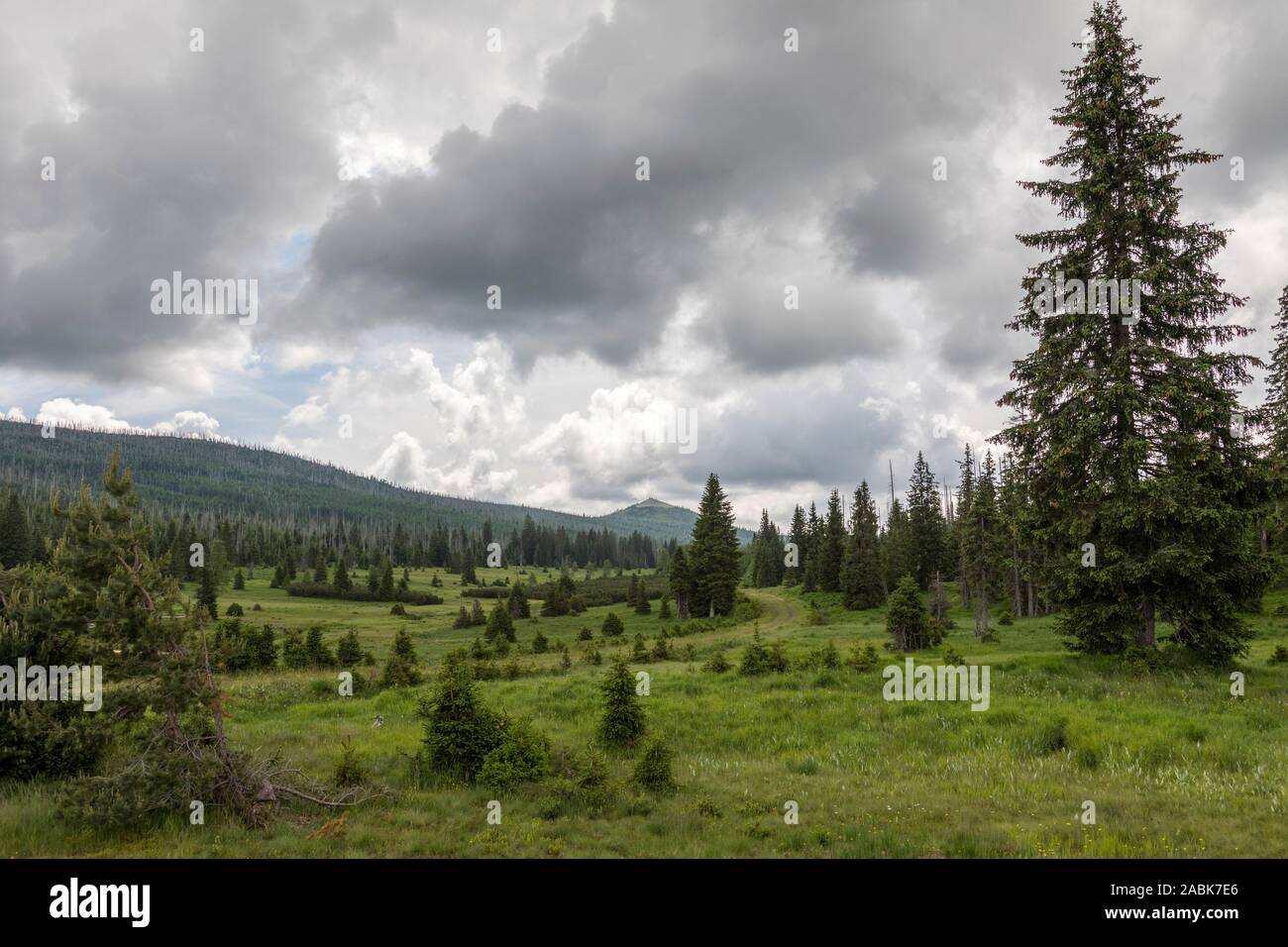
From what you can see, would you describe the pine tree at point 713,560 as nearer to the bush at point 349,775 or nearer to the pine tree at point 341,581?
the bush at point 349,775

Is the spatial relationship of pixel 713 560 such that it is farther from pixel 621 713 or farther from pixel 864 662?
pixel 621 713

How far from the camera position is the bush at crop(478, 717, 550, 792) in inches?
459

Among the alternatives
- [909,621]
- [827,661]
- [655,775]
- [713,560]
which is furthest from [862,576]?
[655,775]

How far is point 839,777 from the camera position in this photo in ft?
40.6

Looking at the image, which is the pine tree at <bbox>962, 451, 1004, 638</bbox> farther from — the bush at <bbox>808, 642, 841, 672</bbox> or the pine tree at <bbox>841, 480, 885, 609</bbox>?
the bush at <bbox>808, 642, 841, 672</bbox>

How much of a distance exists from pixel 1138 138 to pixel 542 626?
6162 centimetres

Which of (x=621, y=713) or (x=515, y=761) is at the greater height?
(x=515, y=761)

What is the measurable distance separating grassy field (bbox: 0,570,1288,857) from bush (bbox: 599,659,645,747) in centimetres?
92

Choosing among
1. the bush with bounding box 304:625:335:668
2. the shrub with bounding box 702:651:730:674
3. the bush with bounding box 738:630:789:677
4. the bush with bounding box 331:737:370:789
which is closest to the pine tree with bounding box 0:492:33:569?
the bush with bounding box 304:625:335:668

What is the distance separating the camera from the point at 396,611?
Result: 83000 mm

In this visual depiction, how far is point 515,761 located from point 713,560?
57.8 meters

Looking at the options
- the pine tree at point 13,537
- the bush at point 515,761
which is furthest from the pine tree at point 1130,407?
the pine tree at point 13,537
